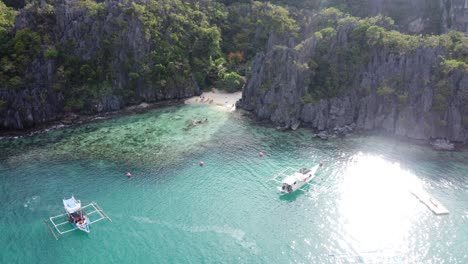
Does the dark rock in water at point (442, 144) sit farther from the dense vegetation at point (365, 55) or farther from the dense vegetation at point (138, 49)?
the dense vegetation at point (138, 49)

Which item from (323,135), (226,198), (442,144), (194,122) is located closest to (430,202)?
(442,144)

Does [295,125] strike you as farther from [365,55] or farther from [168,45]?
[168,45]

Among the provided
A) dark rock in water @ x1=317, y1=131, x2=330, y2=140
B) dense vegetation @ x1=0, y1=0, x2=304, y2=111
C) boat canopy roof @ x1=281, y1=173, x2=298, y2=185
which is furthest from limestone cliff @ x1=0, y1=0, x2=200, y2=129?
boat canopy roof @ x1=281, y1=173, x2=298, y2=185

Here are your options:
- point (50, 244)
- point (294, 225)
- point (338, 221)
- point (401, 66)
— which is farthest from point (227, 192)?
point (401, 66)

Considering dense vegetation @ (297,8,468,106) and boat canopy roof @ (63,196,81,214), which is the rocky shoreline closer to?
boat canopy roof @ (63,196,81,214)

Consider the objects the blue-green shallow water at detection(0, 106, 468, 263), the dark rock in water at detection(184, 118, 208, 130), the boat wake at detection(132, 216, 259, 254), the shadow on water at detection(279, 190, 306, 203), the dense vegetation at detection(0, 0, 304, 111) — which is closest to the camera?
the blue-green shallow water at detection(0, 106, 468, 263)

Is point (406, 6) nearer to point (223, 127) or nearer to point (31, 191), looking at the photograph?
point (223, 127)
